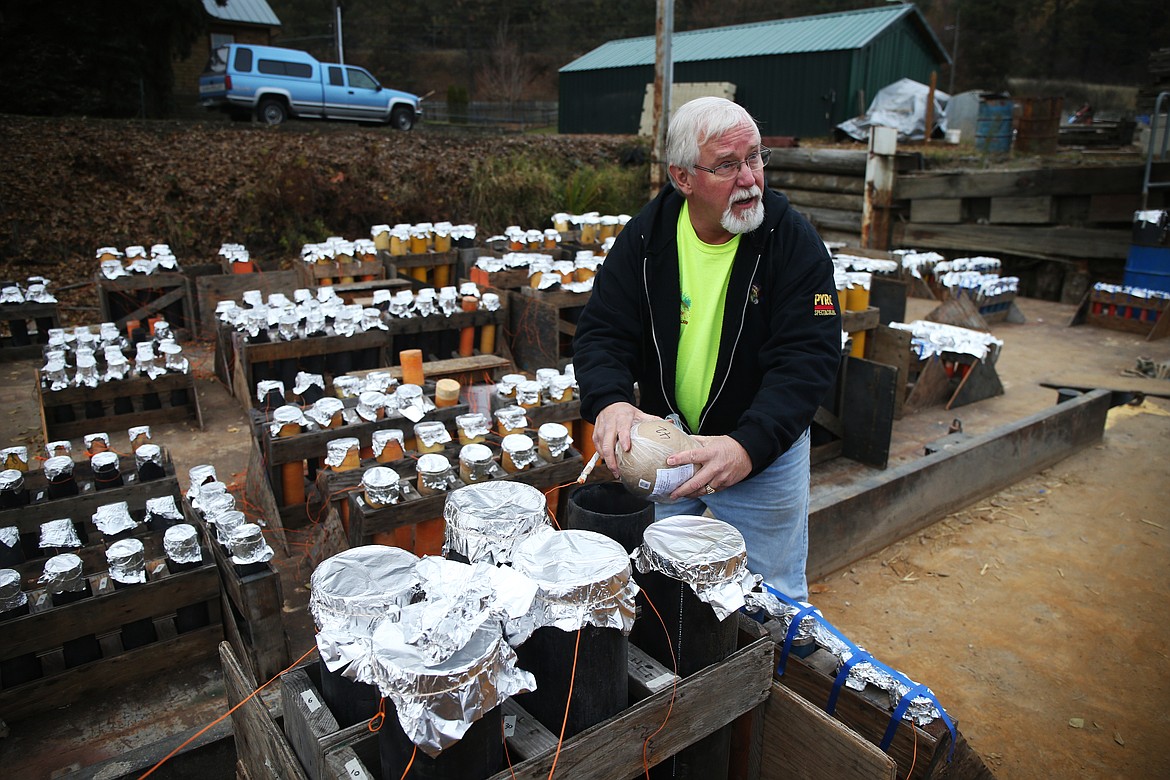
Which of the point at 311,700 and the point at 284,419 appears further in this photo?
the point at 284,419

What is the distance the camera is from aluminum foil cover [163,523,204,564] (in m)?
3.26

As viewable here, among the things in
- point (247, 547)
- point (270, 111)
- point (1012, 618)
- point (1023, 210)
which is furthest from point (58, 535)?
point (270, 111)

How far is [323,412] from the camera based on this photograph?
14.9ft

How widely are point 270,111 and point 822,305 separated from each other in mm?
18636

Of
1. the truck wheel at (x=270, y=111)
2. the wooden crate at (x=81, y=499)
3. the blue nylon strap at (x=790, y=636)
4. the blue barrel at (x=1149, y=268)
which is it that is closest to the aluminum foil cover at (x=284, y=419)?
the wooden crate at (x=81, y=499)

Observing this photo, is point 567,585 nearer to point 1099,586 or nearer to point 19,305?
point 1099,586

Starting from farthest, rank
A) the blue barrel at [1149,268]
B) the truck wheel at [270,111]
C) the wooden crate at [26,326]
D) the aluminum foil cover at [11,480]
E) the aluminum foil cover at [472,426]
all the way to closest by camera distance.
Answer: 1. the truck wheel at [270,111]
2. the blue barrel at [1149,268]
3. the wooden crate at [26,326]
4. the aluminum foil cover at [472,426]
5. the aluminum foil cover at [11,480]

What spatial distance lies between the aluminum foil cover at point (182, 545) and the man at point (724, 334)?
195cm

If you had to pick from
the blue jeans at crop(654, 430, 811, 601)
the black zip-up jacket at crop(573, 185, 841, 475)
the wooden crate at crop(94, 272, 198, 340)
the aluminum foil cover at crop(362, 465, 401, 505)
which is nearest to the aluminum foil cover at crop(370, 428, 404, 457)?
the aluminum foil cover at crop(362, 465, 401, 505)

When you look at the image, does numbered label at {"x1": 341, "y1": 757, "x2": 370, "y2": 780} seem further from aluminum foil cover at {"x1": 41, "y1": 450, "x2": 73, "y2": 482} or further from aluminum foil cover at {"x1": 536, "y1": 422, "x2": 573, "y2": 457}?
aluminum foil cover at {"x1": 41, "y1": 450, "x2": 73, "y2": 482}

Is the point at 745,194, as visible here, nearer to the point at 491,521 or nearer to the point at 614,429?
the point at 614,429

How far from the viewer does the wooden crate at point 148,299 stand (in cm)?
781

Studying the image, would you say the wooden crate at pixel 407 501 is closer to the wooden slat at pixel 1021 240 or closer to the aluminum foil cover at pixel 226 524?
the aluminum foil cover at pixel 226 524

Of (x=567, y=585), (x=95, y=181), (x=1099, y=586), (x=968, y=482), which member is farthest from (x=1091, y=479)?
(x=95, y=181)
